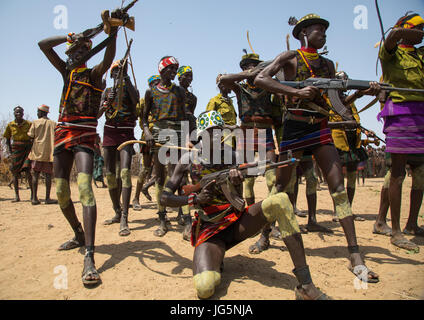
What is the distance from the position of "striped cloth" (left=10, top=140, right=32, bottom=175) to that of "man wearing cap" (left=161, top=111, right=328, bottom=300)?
24.0ft

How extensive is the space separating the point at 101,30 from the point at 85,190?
75.3 inches

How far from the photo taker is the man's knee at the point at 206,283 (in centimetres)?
249

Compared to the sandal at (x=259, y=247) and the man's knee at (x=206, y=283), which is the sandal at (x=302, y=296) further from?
the sandal at (x=259, y=247)

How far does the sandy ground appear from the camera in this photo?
2.65 m

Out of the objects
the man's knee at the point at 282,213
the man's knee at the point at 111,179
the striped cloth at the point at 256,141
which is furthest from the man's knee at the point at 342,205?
the man's knee at the point at 111,179

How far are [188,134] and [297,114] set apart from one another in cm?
191

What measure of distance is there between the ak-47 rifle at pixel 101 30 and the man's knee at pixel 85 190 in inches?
53.2

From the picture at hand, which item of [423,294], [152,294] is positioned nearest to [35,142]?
[152,294]

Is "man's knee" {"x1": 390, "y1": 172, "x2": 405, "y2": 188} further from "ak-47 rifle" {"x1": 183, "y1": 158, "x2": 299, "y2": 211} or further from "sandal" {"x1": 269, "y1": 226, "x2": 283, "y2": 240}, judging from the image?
"ak-47 rifle" {"x1": 183, "y1": 158, "x2": 299, "y2": 211}

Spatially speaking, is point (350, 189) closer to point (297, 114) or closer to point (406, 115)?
point (406, 115)

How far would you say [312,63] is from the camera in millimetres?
3477

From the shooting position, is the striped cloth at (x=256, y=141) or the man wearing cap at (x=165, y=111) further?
the man wearing cap at (x=165, y=111)

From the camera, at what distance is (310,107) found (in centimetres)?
339

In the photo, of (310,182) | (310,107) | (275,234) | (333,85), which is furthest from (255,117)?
(275,234)
